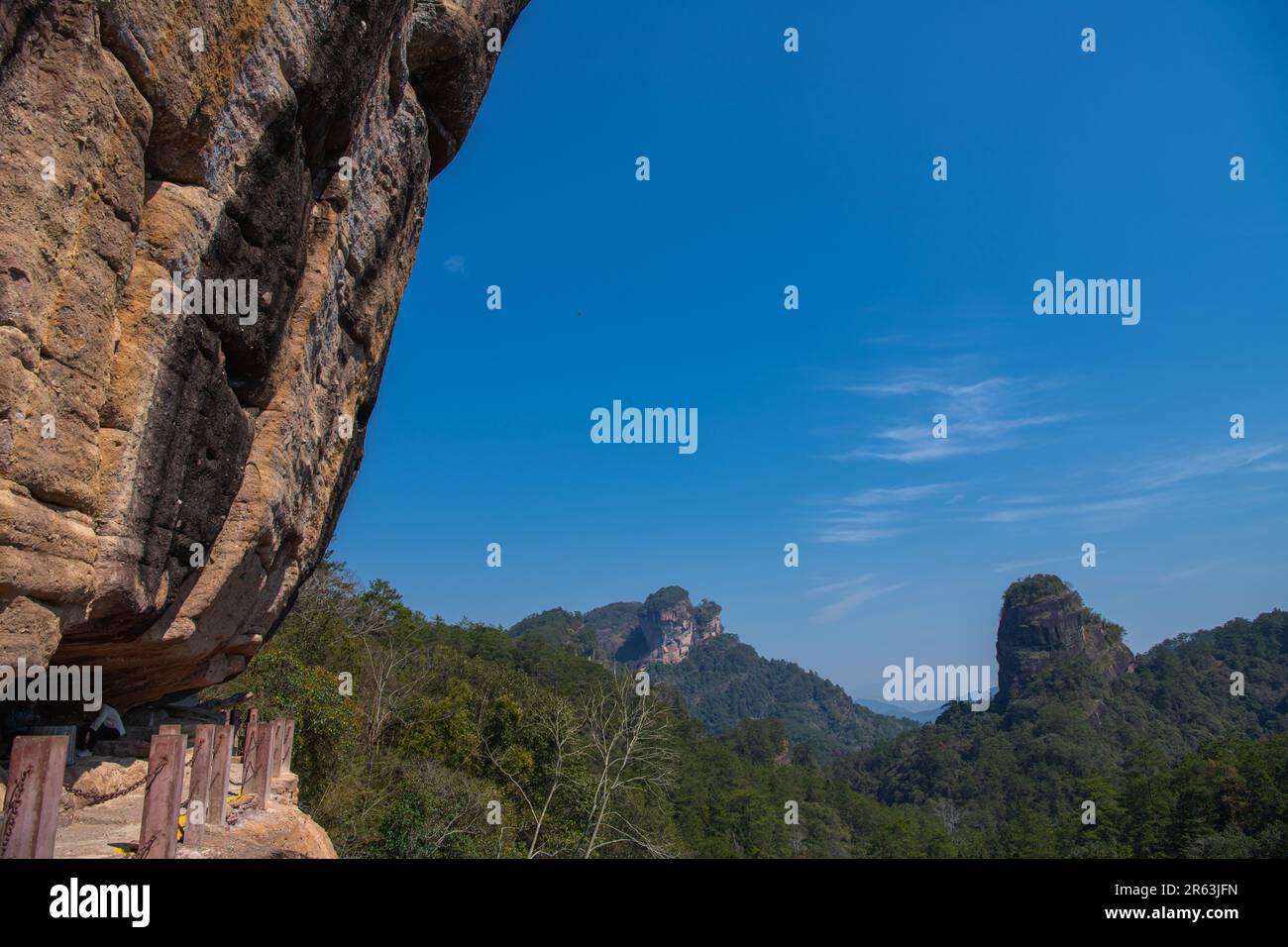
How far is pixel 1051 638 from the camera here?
121m

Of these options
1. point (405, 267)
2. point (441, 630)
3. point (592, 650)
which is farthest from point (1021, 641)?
point (405, 267)

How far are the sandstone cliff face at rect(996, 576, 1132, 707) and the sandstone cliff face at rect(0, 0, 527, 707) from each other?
426ft

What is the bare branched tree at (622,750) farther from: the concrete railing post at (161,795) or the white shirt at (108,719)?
the concrete railing post at (161,795)

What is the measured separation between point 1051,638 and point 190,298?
446 feet

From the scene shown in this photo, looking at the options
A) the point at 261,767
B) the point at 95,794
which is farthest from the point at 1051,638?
the point at 95,794

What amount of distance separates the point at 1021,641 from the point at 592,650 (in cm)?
8057

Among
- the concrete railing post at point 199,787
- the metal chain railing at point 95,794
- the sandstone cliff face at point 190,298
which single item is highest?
the sandstone cliff face at point 190,298

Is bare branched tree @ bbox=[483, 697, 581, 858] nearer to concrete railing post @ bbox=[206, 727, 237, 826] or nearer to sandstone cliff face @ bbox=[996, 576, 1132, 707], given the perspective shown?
concrete railing post @ bbox=[206, 727, 237, 826]

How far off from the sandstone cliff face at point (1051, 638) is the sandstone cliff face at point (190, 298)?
129736mm

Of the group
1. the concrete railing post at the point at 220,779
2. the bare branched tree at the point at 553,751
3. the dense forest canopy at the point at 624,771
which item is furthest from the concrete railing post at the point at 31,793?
the bare branched tree at the point at 553,751

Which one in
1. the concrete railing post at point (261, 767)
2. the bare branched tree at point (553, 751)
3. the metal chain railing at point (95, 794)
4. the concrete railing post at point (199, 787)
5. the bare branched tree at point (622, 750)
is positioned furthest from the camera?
the bare branched tree at point (553, 751)

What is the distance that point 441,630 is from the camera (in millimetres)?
72875

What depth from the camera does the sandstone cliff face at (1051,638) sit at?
387 feet
